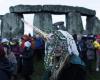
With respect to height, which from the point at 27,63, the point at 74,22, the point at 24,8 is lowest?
the point at 27,63

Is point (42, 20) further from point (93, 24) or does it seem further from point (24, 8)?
point (93, 24)

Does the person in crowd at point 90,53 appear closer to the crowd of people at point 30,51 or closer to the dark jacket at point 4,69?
the crowd of people at point 30,51

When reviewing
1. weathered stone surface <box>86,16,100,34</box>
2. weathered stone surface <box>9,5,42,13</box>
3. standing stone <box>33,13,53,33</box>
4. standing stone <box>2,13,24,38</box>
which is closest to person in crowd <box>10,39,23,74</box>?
standing stone <box>33,13,53,33</box>

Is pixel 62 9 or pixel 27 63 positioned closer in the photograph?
pixel 27 63

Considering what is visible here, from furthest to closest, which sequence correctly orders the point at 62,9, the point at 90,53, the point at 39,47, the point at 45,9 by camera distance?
the point at 62,9, the point at 45,9, the point at 39,47, the point at 90,53

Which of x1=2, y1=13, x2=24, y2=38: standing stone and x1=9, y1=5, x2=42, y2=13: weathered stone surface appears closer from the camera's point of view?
x1=9, y1=5, x2=42, y2=13: weathered stone surface

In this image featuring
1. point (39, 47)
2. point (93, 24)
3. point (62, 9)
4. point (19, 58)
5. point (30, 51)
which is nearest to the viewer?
point (30, 51)

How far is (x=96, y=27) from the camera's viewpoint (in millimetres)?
31062

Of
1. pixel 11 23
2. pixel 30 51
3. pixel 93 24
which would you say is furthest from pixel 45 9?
pixel 30 51

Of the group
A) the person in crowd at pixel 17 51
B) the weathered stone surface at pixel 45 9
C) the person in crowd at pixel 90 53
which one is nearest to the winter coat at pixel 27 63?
the person in crowd at pixel 17 51

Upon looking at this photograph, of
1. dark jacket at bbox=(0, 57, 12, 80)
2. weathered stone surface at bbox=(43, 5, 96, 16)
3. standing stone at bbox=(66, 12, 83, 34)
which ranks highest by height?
weathered stone surface at bbox=(43, 5, 96, 16)

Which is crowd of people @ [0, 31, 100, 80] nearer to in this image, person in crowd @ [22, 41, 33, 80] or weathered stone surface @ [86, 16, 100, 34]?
person in crowd @ [22, 41, 33, 80]

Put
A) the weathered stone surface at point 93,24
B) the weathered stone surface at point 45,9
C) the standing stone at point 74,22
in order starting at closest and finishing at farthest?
1. the weathered stone surface at point 45,9
2. the standing stone at point 74,22
3. the weathered stone surface at point 93,24

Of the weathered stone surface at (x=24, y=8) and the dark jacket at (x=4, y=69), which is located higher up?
the weathered stone surface at (x=24, y=8)
